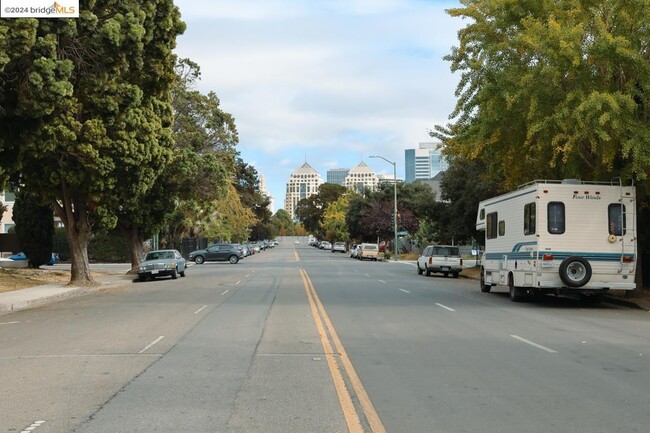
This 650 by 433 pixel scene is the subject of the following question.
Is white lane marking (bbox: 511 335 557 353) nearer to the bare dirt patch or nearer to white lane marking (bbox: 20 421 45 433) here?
white lane marking (bbox: 20 421 45 433)

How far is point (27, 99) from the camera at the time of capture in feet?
55.5

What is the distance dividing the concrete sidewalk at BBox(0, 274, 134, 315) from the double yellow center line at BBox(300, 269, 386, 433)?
10537 mm

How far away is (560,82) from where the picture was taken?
18.1 metres

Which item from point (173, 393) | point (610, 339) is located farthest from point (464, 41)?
point (173, 393)

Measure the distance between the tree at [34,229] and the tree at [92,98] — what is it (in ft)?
40.9

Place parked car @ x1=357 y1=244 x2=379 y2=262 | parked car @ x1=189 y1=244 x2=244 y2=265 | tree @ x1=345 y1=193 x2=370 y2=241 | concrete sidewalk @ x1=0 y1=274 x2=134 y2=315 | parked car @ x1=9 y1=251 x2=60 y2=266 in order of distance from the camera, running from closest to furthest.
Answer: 1. concrete sidewalk @ x1=0 y1=274 x2=134 y2=315
2. parked car @ x1=9 y1=251 x2=60 y2=266
3. parked car @ x1=189 y1=244 x2=244 y2=265
4. parked car @ x1=357 y1=244 x2=379 y2=262
5. tree @ x1=345 y1=193 x2=370 y2=241

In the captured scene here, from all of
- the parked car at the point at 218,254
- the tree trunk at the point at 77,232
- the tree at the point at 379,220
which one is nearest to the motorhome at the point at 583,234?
the tree trunk at the point at 77,232

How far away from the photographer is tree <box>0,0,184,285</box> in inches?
656

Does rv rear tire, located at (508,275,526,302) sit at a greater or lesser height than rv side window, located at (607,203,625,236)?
lesser

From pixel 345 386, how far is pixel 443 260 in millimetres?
28556

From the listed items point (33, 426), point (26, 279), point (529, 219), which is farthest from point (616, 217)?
point (26, 279)

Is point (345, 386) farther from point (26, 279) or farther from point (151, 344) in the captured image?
point (26, 279)

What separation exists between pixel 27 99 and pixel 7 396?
448 inches

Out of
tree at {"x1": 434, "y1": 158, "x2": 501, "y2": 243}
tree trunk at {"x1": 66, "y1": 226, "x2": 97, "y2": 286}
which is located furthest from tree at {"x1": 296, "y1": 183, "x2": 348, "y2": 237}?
tree trunk at {"x1": 66, "y1": 226, "x2": 97, "y2": 286}
